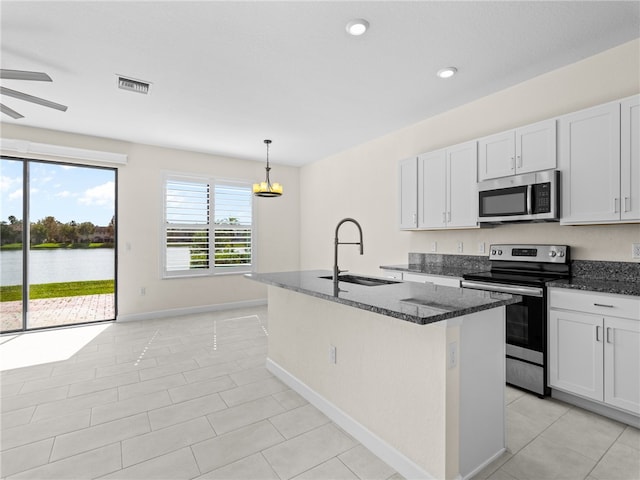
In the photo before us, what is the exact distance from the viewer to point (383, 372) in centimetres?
191

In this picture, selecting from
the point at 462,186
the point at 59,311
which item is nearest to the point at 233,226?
the point at 59,311

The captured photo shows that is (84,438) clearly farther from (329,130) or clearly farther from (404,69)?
(329,130)

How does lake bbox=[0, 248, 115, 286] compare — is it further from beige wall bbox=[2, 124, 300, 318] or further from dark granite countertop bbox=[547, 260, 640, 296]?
dark granite countertop bbox=[547, 260, 640, 296]

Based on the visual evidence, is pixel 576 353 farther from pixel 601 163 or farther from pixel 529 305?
pixel 601 163

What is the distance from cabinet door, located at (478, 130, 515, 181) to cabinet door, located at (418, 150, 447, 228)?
0.44 metres

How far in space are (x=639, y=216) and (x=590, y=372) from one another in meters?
1.15

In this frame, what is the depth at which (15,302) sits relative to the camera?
14.4ft

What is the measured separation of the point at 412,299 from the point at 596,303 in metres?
1.55

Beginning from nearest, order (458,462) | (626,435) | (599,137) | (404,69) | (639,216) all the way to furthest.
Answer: (458,462) → (626,435) → (639,216) → (599,137) → (404,69)

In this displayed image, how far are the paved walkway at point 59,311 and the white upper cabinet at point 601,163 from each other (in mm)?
6043

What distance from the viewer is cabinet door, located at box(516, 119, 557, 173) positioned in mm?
2742

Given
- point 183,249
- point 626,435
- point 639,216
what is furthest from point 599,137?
point 183,249

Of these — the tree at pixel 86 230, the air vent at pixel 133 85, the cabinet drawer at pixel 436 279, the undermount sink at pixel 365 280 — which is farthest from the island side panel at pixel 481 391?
the tree at pixel 86 230

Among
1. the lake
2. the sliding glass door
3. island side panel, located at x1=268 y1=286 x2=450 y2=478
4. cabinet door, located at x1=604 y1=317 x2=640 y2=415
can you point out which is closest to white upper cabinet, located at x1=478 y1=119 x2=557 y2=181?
cabinet door, located at x1=604 y1=317 x2=640 y2=415
